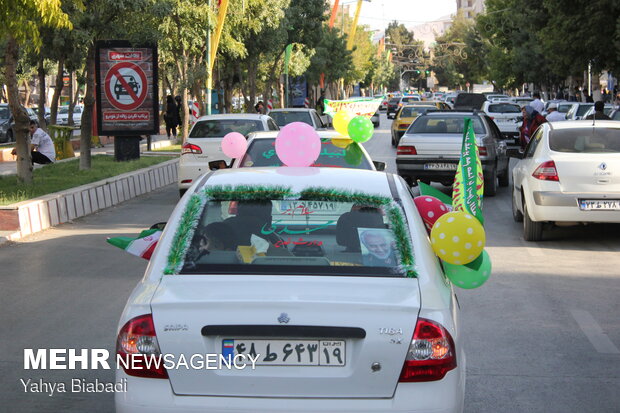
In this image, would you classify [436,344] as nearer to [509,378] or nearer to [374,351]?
[374,351]

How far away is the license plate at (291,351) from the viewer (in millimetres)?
3971

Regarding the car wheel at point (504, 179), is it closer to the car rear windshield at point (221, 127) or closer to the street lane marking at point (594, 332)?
the car rear windshield at point (221, 127)

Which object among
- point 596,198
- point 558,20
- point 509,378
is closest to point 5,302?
point 509,378

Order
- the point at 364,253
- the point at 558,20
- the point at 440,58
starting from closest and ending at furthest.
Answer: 1. the point at 364,253
2. the point at 558,20
3. the point at 440,58

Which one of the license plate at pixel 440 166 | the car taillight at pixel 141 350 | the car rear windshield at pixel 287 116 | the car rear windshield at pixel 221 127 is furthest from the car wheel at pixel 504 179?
the car taillight at pixel 141 350

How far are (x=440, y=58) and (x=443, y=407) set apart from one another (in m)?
191

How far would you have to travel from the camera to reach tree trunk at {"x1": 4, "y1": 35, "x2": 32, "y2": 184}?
16797mm

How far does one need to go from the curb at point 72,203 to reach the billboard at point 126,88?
112 inches

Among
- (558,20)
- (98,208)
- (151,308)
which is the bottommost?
(98,208)

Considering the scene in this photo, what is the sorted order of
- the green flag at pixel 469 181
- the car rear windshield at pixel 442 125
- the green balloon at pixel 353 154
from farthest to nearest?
the car rear windshield at pixel 442 125 → the green balloon at pixel 353 154 → the green flag at pixel 469 181

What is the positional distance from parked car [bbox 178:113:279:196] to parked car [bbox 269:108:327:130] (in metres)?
6.38

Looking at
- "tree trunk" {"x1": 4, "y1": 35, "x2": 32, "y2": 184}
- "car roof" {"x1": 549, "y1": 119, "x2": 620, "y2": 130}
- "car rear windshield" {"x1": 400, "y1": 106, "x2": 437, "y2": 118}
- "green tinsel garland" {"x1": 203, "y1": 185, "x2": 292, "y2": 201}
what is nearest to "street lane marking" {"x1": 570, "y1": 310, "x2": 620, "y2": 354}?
"green tinsel garland" {"x1": 203, "y1": 185, "x2": 292, "y2": 201}

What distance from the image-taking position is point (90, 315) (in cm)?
827

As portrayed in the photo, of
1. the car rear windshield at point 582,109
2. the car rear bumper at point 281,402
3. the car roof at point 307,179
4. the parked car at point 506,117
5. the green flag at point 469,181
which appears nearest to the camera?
the car rear bumper at point 281,402
